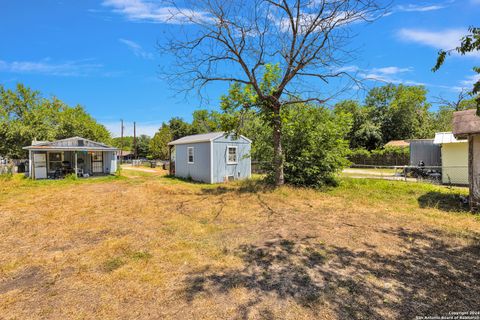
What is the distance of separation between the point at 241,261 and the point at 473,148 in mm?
7652

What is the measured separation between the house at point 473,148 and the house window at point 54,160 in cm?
2394

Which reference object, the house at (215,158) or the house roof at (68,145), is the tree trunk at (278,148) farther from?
the house roof at (68,145)

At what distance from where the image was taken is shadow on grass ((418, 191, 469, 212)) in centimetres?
723

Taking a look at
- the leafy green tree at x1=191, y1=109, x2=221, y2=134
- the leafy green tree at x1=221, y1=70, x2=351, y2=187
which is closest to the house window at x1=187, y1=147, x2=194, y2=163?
the leafy green tree at x1=221, y1=70, x2=351, y2=187

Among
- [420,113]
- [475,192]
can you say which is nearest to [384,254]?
[475,192]

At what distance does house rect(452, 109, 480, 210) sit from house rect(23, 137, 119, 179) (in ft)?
68.1

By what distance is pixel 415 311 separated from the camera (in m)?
2.58

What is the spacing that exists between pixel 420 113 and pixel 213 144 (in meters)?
31.4

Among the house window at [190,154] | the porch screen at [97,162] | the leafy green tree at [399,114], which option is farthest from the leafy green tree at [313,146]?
the leafy green tree at [399,114]

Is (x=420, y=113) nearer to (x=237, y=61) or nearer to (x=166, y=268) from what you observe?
(x=237, y=61)

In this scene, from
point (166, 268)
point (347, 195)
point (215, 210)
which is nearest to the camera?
point (166, 268)

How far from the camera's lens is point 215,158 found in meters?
14.5

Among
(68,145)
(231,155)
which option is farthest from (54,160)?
(231,155)

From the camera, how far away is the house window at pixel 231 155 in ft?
50.1
